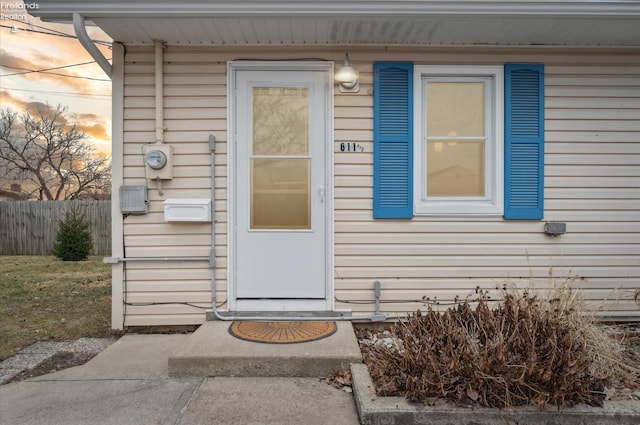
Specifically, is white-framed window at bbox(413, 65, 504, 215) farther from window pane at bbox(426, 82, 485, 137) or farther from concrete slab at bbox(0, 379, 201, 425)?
concrete slab at bbox(0, 379, 201, 425)

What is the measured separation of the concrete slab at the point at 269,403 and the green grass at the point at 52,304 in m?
1.76

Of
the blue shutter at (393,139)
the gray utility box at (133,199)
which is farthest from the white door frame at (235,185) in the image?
the gray utility box at (133,199)

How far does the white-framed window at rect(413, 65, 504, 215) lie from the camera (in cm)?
340

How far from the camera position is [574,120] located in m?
3.40

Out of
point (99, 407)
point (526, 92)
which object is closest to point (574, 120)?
point (526, 92)

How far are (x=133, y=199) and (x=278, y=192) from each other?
1262mm

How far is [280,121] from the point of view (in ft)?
11.1

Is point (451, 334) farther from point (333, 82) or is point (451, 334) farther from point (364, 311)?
point (333, 82)

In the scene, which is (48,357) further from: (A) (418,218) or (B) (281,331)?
(A) (418,218)

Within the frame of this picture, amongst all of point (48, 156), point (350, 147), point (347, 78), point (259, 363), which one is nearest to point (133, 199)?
point (259, 363)

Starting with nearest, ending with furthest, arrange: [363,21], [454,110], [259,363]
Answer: [259,363] → [363,21] → [454,110]

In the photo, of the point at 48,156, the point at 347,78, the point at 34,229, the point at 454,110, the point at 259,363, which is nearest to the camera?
the point at 259,363

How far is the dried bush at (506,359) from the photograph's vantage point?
1.99m

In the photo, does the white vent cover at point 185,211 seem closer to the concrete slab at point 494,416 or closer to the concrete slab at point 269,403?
the concrete slab at point 269,403
